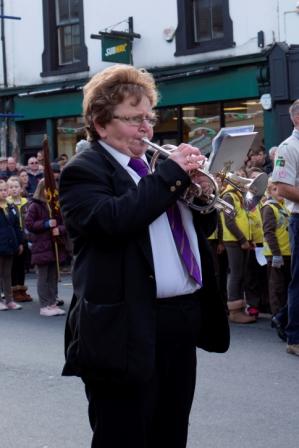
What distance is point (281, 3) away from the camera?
15.0m

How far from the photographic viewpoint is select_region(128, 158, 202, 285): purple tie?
3.22 m

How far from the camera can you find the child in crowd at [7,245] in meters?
11.0

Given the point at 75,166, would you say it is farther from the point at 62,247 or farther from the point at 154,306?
the point at 62,247

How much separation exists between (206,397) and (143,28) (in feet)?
40.0

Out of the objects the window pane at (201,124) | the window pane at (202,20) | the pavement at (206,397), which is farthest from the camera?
the window pane at (202,20)

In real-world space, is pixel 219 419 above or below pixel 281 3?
below

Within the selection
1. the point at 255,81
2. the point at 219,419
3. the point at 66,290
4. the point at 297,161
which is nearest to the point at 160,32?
the point at 255,81

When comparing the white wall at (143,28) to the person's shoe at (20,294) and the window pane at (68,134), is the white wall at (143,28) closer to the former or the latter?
the window pane at (68,134)

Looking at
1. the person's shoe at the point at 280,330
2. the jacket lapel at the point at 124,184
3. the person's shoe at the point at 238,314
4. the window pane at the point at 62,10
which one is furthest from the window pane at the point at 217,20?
the jacket lapel at the point at 124,184

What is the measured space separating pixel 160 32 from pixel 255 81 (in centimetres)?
263

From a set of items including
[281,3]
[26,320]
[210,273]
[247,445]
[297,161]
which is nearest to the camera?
[210,273]

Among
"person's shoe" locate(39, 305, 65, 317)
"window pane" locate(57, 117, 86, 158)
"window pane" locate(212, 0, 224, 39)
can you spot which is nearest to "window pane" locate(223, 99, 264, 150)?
"window pane" locate(212, 0, 224, 39)

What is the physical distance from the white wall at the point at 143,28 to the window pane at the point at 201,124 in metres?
0.92

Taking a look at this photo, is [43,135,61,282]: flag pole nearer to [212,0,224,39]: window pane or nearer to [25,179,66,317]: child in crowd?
[25,179,66,317]: child in crowd
